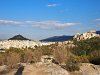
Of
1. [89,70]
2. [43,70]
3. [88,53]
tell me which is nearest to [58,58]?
[89,70]

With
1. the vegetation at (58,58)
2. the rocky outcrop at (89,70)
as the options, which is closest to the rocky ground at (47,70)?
the rocky outcrop at (89,70)

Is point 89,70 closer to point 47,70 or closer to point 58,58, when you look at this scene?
point 47,70

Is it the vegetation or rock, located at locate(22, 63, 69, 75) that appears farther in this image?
the vegetation

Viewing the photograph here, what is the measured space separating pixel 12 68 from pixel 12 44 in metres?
133

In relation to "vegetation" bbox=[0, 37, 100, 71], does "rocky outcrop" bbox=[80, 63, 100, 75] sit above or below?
below

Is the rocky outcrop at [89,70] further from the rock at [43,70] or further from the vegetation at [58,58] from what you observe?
the rock at [43,70]

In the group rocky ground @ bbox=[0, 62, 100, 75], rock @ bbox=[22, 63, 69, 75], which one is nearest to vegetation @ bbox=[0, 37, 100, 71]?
rocky ground @ bbox=[0, 62, 100, 75]

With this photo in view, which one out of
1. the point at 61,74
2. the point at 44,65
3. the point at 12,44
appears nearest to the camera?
the point at 61,74

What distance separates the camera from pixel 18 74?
66.5 feet

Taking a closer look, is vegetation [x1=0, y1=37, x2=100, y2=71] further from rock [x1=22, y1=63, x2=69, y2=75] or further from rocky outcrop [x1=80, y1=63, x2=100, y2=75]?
rock [x1=22, y1=63, x2=69, y2=75]

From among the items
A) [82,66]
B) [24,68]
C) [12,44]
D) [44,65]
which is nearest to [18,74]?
[24,68]

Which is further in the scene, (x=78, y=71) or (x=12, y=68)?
(x=12, y=68)

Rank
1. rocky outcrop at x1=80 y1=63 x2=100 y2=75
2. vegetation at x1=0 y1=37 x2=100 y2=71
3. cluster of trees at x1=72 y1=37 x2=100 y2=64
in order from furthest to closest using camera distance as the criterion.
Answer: cluster of trees at x1=72 y1=37 x2=100 y2=64, vegetation at x1=0 y1=37 x2=100 y2=71, rocky outcrop at x1=80 y1=63 x2=100 y2=75

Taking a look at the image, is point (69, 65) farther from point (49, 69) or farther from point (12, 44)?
point (12, 44)
